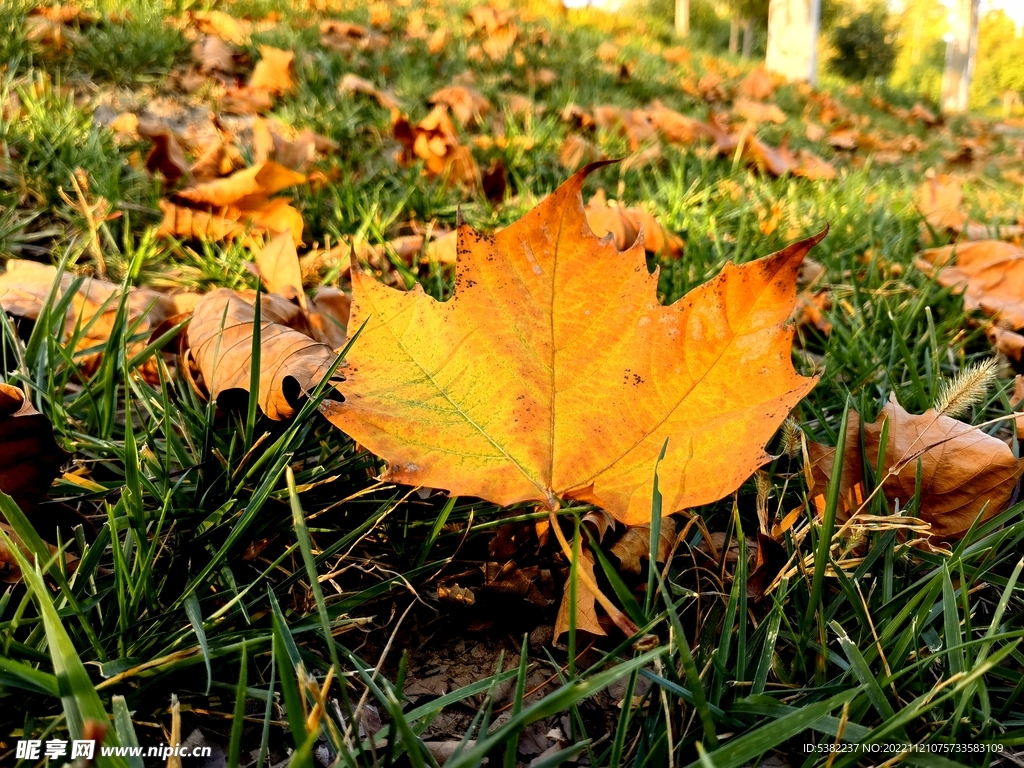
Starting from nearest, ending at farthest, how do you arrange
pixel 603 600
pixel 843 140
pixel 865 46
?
pixel 603 600 < pixel 843 140 < pixel 865 46

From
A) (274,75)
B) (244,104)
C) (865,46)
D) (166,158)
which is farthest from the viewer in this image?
(865,46)

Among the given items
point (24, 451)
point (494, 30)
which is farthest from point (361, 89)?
point (24, 451)

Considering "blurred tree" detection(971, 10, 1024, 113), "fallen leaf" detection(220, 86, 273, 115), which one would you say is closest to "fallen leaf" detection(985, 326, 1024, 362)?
"fallen leaf" detection(220, 86, 273, 115)

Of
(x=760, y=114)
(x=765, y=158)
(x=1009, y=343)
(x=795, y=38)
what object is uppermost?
(x=795, y=38)

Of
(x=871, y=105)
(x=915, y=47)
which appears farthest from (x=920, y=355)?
(x=915, y=47)

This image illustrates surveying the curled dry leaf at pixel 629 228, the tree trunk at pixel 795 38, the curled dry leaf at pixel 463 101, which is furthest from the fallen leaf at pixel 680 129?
the tree trunk at pixel 795 38

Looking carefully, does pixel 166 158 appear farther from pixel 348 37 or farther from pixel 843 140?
pixel 843 140

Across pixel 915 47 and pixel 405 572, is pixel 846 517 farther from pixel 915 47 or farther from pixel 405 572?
pixel 915 47
